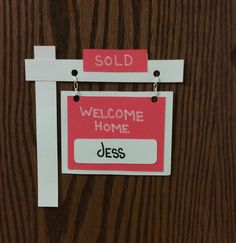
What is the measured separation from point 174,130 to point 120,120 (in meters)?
0.09

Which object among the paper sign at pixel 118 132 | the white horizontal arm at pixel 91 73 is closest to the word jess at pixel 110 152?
the paper sign at pixel 118 132

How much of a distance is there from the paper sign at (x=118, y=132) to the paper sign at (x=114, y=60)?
0.04m

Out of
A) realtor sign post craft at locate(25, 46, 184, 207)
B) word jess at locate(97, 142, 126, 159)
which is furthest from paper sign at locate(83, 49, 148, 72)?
word jess at locate(97, 142, 126, 159)

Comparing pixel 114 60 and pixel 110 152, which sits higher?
pixel 114 60

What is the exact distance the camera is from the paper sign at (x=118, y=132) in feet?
1.88

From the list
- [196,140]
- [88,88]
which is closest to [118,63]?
[88,88]

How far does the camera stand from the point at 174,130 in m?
0.58

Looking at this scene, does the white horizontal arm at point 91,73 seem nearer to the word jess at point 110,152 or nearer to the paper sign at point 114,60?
the paper sign at point 114,60

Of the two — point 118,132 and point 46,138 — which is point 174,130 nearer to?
point 118,132

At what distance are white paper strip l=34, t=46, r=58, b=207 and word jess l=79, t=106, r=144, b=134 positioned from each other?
5 cm

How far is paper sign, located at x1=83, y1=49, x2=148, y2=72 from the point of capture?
1.86 ft

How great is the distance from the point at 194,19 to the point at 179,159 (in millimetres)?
218

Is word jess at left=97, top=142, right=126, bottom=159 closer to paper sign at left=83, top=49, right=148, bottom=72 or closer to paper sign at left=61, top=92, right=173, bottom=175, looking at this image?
paper sign at left=61, top=92, right=173, bottom=175

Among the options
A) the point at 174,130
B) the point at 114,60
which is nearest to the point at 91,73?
the point at 114,60
